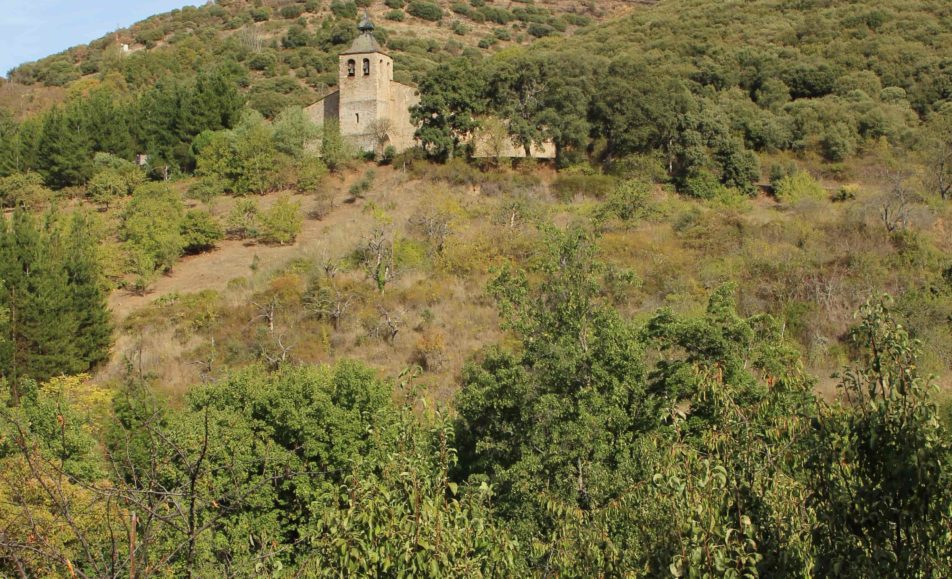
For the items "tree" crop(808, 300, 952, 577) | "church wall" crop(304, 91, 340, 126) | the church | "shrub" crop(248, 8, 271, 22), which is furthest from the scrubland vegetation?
"shrub" crop(248, 8, 271, 22)

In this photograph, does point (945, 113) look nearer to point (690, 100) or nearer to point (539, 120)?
point (690, 100)

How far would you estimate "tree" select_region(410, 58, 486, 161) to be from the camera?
35.1 metres

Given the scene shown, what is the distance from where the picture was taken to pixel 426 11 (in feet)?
248

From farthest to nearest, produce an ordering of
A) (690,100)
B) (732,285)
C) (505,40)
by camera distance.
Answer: (505,40)
(690,100)
(732,285)

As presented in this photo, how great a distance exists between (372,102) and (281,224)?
34.3 ft

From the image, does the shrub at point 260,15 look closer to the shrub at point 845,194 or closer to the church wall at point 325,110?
the church wall at point 325,110

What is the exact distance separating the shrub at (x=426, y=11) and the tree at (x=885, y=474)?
75187 mm

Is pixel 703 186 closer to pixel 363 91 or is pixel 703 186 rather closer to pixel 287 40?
pixel 363 91

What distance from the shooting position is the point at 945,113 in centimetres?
3553

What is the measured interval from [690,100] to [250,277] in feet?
63.3

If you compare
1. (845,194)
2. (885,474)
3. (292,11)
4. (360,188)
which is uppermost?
(292,11)

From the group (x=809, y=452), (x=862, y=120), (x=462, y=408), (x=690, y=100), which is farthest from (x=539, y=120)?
(x=809, y=452)

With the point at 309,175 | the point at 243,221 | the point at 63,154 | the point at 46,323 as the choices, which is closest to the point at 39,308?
the point at 46,323

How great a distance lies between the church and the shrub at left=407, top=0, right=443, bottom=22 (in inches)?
1468
